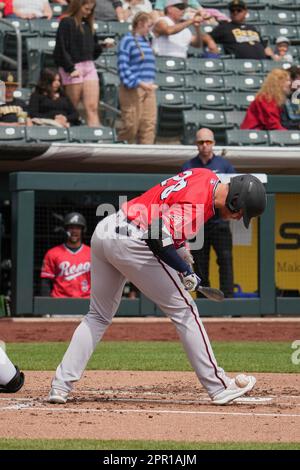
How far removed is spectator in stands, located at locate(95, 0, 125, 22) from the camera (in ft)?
52.9

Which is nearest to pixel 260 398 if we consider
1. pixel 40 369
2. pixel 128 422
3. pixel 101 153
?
pixel 128 422

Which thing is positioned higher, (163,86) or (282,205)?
(163,86)

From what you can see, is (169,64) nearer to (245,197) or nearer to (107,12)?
(107,12)

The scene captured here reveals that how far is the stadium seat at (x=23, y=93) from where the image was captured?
13815 millimetres

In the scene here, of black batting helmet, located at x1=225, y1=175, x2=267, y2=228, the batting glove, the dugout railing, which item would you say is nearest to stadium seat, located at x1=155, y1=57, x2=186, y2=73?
the dugout railing

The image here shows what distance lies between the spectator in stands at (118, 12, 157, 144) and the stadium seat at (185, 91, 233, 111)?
144 centimetres

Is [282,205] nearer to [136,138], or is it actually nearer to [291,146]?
[291,146]

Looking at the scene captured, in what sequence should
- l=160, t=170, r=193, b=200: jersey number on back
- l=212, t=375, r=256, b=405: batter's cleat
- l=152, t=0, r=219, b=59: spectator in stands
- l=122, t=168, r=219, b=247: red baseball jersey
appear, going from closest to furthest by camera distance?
l=122, t=168, r=219, b=247: red baseball jersey → l=160, t=170, r=193, b=200: jersey number on back → l=212, t=375, r=256, b=405: batter's cleat → l=152, t=0, r=219, b=59: spectator in stands

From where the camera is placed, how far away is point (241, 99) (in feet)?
50.3

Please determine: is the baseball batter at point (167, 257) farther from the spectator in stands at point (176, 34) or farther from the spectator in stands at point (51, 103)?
the spectator in stands at point (176, 34)

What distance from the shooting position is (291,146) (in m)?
13.8

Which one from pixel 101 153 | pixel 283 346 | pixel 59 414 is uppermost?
pixel 101 153

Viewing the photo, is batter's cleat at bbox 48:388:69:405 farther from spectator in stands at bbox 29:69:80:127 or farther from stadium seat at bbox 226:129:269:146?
stadium seat at bbox 226:129:269:146

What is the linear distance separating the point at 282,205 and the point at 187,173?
7.37 m
